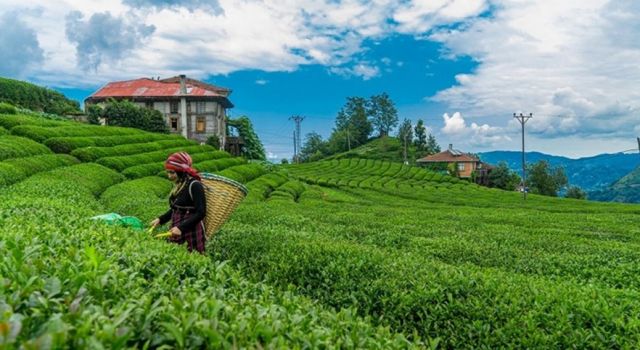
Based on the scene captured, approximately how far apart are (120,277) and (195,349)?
92cm

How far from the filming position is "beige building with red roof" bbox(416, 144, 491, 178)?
81562mm

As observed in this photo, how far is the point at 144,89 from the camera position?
57.8m

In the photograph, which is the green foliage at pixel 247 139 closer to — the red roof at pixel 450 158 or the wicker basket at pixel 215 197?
the red roof at pixel 450 158

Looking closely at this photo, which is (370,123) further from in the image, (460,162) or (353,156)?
(460,162)

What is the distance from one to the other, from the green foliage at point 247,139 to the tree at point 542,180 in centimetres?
4351

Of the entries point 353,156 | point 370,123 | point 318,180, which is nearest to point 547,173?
point 353,156

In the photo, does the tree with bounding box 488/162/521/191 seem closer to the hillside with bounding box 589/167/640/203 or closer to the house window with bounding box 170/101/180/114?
the house window with bounding box 170/101/180/114

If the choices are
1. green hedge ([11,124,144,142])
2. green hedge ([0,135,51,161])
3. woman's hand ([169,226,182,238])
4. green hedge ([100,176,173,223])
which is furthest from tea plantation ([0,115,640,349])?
green hedge ([11,124,144,142])

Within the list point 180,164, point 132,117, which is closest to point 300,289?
point 180,164

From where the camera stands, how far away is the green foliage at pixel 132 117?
47938 millimetres

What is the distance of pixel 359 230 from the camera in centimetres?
1128

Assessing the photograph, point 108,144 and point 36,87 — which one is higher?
point 36,87

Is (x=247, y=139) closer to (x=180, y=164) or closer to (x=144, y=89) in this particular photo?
(x=144, y=89)

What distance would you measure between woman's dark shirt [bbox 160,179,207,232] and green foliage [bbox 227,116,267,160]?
54.9 m
